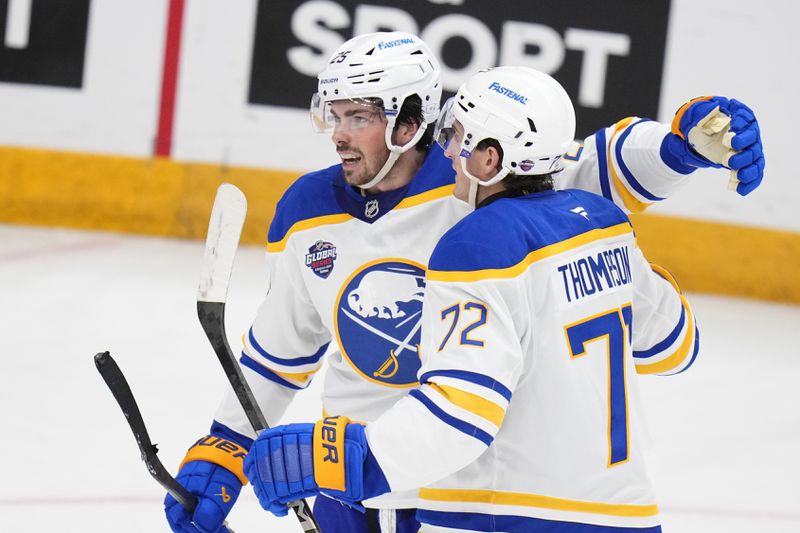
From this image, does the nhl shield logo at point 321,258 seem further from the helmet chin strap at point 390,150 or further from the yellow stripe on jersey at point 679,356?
the yellow stripe on jersey at point 679,356

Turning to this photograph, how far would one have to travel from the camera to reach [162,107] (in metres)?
5.91

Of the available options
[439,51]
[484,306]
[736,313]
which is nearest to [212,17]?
[439,51]

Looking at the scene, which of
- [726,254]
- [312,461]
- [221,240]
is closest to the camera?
[312,461]

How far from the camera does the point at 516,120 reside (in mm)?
1948

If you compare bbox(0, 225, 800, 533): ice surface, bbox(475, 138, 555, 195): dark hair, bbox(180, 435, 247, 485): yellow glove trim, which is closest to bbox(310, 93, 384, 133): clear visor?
bbox(475, 138, 555, 195): dark hair

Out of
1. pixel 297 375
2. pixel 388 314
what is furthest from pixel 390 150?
pixel 297 375

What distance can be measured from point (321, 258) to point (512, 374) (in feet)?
1.93

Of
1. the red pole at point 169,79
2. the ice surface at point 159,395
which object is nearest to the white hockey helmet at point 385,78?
the ice surface at point 159,395

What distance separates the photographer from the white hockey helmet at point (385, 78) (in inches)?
86.9

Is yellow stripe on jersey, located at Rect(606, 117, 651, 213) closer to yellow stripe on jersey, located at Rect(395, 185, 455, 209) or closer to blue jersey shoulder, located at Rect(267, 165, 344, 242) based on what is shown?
yellow stripe on jersey, located at Rect(395, 185, 455, 209)

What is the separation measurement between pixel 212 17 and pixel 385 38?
147 inches

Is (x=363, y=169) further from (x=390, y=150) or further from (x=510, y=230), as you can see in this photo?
(x=510, y=230)

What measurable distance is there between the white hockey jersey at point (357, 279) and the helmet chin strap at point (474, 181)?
188 millimetres

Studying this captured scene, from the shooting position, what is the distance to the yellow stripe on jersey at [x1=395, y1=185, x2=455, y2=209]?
222cm
